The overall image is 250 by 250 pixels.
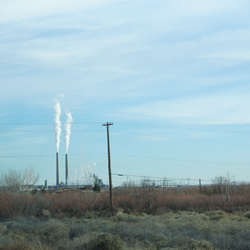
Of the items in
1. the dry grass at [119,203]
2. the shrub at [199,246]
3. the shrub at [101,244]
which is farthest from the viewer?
the dry grass at [119,203]

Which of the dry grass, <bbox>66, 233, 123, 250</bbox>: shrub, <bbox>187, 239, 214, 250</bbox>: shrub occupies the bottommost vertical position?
<bbox>187, 239, 214, 250</bbox>: shrub

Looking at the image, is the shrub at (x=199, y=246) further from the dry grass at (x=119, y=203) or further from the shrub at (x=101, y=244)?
the dry grass at (x=119, y=203)

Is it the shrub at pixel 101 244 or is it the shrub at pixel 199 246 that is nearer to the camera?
the shrub at pixel 101 244

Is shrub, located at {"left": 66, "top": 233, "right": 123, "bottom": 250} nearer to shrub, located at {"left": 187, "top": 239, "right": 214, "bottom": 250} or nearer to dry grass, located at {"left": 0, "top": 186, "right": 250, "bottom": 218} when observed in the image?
shrub, located at {"left": 187, "top": 239, "right": 214, "bottom": 250}

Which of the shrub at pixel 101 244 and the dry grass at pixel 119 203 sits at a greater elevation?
the dry grass at pixel 119 203

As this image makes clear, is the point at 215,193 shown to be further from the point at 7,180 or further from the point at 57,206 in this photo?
the point at 7,180

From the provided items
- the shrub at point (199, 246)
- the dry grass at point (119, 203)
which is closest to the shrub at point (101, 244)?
the shrub at point (199, 246)

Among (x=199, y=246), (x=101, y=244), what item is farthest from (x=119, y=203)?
(x=101, y=244)

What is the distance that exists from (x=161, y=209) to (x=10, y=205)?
1872 cm

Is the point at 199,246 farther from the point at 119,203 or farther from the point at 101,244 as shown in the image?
the point at 119,203

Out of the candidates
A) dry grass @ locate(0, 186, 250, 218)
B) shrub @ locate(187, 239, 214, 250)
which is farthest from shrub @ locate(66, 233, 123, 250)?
dry grass @ locate(0, 186, 250, 218)

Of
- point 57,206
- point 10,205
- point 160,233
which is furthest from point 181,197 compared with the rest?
point 160,233

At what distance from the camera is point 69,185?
370 feet

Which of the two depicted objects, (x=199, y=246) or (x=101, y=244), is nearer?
(x=101, y=244)
